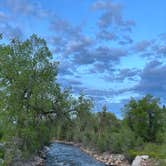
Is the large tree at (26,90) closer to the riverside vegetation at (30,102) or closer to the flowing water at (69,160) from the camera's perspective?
the riverside vegetation at (30,102)

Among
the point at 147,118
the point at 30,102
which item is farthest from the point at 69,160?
the point at 30,102

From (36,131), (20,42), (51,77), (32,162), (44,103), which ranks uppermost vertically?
(20,42)

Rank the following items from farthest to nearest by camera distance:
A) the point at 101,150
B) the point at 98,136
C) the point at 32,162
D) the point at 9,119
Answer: the point at 98,136 < the point at 101,150 < the point at 32,162 < the point at 9,119

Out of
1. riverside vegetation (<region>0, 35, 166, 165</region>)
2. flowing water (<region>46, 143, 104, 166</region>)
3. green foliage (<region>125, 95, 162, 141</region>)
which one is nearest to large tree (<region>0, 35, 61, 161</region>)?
riverside vegetation (<region>0, 35, 166, 165</region>)

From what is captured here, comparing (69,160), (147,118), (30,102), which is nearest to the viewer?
(30,102)

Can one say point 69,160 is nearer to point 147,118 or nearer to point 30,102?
point 147,118

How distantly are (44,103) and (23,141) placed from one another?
14.0ft

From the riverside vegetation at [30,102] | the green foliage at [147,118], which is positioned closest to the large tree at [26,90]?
the riverside vegetation at [30,102]

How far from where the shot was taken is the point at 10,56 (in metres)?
37.0

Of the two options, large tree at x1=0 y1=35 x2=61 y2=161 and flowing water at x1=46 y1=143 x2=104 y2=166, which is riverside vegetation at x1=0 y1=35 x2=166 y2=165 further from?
flowing water at x1=46 y1=143 x2=104 y2=166

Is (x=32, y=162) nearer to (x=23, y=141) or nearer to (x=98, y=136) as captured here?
(x=23, y=141)

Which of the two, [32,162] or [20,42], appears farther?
[32,162]

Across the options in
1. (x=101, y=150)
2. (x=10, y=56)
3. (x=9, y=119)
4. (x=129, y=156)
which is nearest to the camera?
(x=9, y=119)

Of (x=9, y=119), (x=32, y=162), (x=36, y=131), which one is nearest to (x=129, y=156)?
(x=32, y=162)
